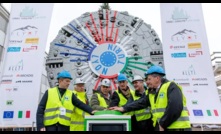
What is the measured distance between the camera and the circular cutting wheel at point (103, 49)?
18.5 feet

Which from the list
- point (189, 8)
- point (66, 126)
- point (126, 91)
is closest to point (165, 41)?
point (189, 8)

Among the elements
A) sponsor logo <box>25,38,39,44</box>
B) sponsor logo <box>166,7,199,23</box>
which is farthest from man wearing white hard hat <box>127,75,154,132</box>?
sponsor logo <box>25,38,39,44</box>

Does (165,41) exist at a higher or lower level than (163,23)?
lower

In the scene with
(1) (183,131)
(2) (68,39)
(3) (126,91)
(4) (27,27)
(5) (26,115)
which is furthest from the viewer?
(2) (68,39)

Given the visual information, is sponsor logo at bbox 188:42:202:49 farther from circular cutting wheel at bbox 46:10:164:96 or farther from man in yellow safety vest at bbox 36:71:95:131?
man in yellow safety vest at bbox 36:71:95:131

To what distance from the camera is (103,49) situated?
223 inches

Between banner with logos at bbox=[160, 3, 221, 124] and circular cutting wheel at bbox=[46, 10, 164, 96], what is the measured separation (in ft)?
1.37

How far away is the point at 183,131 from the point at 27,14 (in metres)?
4.02

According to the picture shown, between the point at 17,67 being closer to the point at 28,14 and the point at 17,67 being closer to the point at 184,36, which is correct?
the point at 28,14

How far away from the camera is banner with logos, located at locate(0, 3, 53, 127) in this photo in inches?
192

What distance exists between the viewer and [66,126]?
3.73m

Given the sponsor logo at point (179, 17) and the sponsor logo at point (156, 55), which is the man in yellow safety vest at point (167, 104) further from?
the sponsor logo at point (179, 17)

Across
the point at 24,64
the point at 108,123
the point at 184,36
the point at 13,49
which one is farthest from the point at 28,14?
the point at 108,123

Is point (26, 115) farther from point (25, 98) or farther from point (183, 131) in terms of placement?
point (183, 131)
